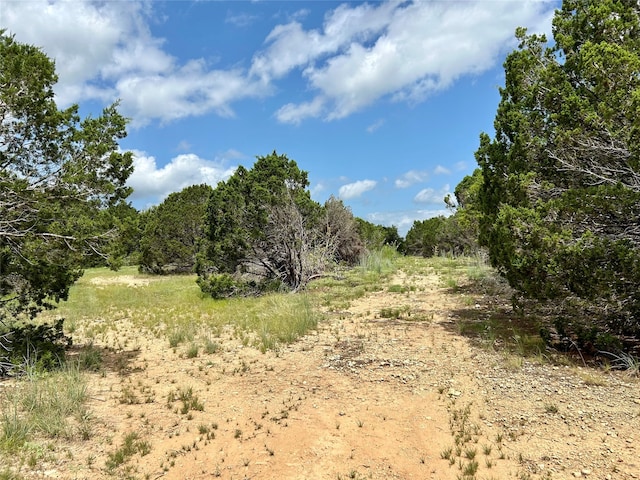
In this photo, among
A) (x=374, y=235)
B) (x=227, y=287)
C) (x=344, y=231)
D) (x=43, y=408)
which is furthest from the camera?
(x=374, y=235)

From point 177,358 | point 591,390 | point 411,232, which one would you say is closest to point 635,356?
point 591,390

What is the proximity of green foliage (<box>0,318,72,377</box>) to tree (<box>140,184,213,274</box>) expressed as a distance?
17435mm

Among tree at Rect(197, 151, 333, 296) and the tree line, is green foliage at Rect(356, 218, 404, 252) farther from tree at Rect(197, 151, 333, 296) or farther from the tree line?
the tree line

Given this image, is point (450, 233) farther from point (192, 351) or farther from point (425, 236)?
point (192, 351)

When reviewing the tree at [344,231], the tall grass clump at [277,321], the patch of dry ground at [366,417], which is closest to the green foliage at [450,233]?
the tree at [344,231]

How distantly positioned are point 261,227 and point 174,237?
12.3 metres

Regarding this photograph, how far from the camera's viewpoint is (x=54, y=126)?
21.9 ft

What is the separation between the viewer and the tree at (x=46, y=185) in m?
6.16

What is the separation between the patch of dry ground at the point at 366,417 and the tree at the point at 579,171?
125cm

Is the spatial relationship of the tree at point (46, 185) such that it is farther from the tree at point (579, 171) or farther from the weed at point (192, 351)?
the tree at point (579, 171)


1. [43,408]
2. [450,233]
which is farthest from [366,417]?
[450,233]

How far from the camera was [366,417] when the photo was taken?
5273 millimetres

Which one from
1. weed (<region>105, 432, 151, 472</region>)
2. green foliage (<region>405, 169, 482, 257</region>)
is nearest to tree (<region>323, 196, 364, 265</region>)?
green foliage (<region>405, 169, 482, 257</region>)

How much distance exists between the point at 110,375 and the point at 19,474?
3178 mm
